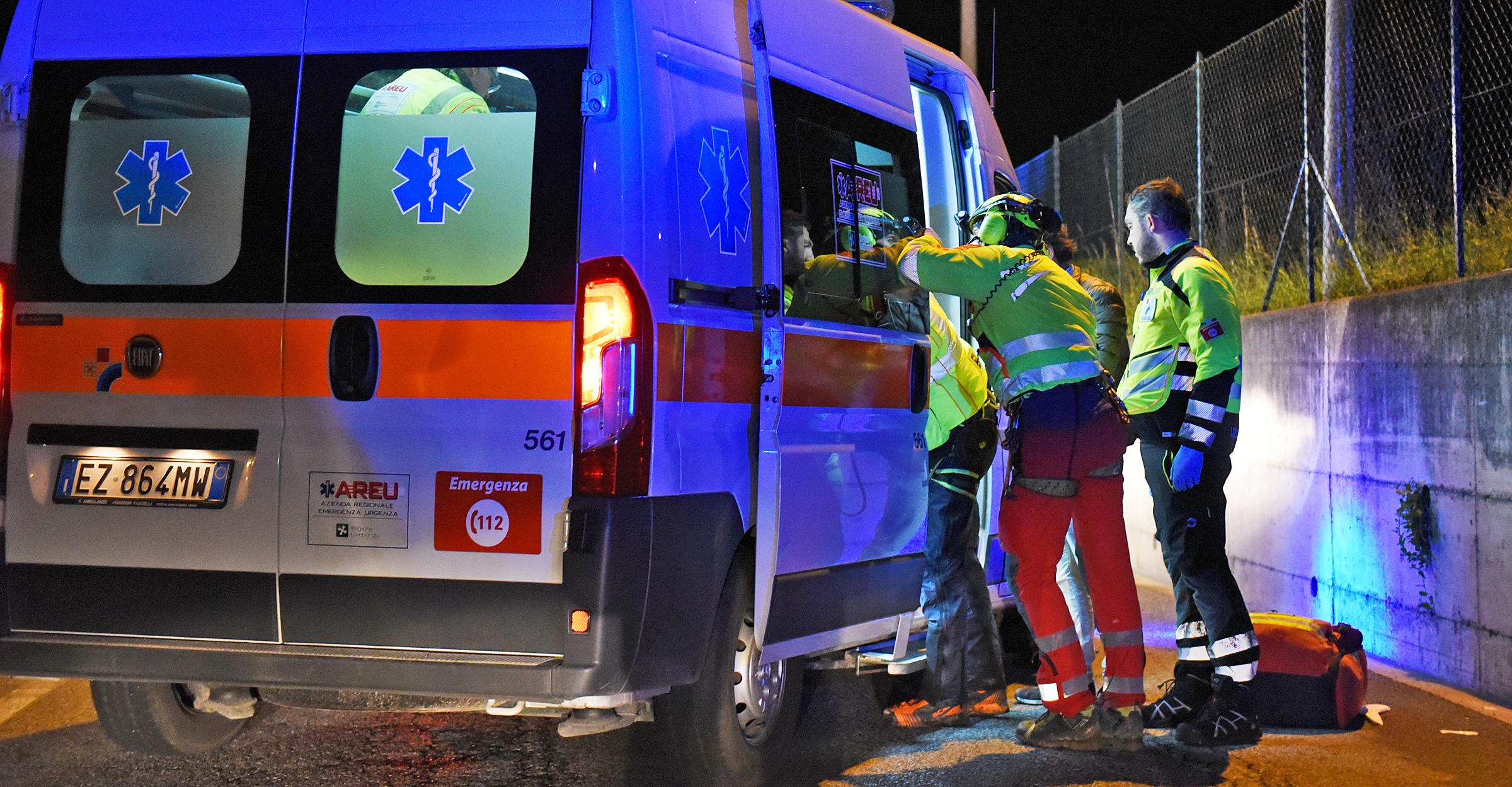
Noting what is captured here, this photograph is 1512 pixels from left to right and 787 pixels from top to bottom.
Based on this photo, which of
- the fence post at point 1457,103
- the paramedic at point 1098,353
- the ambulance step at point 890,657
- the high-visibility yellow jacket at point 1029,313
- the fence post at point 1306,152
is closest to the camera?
the high-visibility yellow jacket at point 1029,313

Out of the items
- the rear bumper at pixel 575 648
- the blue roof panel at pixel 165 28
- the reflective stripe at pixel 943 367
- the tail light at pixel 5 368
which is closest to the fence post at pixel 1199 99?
the reflective stripe at pixel 943 367

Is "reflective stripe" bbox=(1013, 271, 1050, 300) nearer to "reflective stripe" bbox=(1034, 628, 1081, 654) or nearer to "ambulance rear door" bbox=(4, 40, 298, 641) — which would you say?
"reflective stripe" bbox=(1034, 628, 1081, 654)

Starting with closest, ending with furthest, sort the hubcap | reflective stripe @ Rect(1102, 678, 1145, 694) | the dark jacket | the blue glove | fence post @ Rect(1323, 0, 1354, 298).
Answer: the hubcap, reflective stripe @ Rect(1102, 678, 1145, 694), the blue glove, the dark jacket, fence post @ Rect(1323, 0, 1354, 298)

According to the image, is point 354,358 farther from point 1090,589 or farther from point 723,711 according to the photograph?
point 1090,589

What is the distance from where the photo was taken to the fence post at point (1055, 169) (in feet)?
46.4

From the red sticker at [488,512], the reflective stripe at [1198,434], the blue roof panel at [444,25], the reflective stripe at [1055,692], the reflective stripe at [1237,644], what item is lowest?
the reflective stripe at [1055,692]

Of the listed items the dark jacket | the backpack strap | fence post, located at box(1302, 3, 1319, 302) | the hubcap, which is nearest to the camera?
the hubcap

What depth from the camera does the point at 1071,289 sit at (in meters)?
5.20

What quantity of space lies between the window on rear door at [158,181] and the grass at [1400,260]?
16.9 ft

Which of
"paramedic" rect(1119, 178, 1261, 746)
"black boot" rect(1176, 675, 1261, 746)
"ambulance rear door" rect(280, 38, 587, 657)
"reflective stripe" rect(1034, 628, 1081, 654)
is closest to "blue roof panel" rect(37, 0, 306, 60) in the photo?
"ambulance rear door" rect(280, 38, 587, 657)

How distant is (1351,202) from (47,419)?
677 cm

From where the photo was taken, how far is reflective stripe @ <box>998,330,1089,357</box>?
16.8ft

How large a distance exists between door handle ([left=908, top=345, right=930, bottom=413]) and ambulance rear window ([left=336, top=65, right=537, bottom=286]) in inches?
68.0

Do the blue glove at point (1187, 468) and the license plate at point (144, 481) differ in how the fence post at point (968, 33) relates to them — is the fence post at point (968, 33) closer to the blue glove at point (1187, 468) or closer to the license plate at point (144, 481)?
the blue glove at point (1187, 468)
